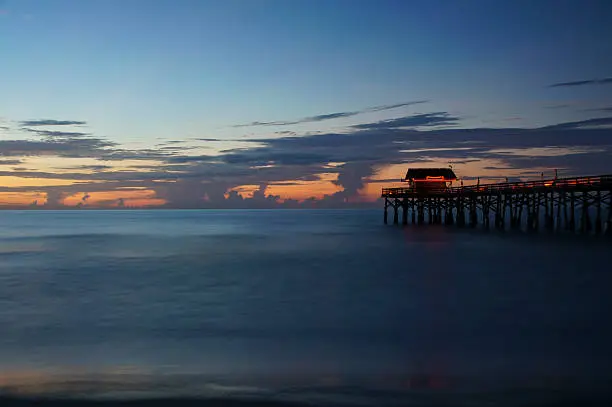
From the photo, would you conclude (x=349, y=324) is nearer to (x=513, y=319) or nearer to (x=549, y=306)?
(x=513, y=319)

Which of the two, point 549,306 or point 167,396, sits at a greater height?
point 167,396

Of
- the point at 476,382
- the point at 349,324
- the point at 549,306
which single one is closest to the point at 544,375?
the point at 476,382

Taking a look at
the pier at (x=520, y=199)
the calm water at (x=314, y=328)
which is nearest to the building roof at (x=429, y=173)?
the pier at (x=520, y=199)

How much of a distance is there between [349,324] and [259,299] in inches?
229

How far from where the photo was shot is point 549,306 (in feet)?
58.9

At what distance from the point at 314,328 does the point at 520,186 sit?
3539 cm

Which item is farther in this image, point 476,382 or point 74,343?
point 74,343

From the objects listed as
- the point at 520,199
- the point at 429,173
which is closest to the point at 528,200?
the point at 520,199

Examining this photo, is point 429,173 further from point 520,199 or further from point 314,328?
point 314,328

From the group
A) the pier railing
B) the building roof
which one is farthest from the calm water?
the building roof

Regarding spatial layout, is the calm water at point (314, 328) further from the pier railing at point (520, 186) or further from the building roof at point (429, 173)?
the building roof at point (429, 173)

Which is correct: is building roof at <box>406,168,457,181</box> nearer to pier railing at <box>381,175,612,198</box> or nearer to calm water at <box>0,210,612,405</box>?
pier railing at <box>381,175,612,198</box>

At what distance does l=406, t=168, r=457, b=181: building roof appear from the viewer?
67125 millimetres

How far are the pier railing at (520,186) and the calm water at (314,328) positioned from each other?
19.6 feet
